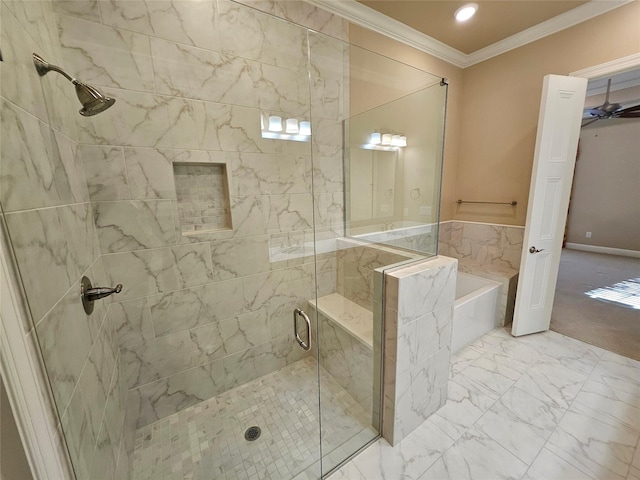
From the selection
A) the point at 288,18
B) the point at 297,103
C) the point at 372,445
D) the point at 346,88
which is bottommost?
the point at 372,445

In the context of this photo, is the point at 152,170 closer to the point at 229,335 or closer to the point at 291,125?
the point at 291,125

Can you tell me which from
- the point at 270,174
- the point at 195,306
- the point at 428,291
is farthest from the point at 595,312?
the point at 195,306

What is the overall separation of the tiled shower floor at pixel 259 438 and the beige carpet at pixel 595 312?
233 centimetres

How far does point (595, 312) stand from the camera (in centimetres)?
262

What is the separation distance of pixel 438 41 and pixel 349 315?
9.27ft

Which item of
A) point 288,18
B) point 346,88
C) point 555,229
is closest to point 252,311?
point 346,88

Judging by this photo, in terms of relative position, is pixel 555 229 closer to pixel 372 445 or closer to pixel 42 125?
pixel 372 445

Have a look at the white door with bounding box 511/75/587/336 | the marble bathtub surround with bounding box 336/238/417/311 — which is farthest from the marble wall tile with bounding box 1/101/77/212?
the white door with bounding box 511/75/587/336

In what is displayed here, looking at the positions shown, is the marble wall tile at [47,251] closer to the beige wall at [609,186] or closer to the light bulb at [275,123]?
the light bulb at [275,123]

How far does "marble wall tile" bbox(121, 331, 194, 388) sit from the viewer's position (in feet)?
5.04

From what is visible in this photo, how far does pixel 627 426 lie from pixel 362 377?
1526mm

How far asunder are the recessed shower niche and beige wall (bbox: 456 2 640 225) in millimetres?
2824

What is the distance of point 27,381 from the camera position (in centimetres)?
59

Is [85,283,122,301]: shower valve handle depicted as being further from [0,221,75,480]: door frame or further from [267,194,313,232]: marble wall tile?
[267,194,313,232]: marble wall tile
